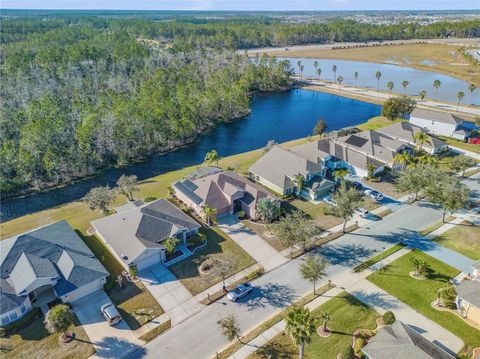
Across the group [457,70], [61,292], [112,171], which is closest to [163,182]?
[112,171]

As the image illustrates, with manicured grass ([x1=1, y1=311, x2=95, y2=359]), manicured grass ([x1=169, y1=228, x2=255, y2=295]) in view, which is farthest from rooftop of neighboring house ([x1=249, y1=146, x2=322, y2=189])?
manicured grass ([x1=1, y1=311, x2=95, y2=359])

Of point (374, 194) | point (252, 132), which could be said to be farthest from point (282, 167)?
point (252, 132)

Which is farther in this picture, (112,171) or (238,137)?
(238,137)

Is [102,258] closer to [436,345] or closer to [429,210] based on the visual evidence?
[436,345]

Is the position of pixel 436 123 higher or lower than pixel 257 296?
higher

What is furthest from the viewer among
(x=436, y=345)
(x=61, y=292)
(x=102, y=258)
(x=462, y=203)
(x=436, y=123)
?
(x=436, y=123)

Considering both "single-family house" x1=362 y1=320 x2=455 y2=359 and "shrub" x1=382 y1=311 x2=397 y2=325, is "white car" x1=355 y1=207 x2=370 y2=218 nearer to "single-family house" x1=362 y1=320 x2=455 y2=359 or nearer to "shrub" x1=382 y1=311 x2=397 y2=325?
"shrub" x1=382 y1=311 x2=397 y2=325

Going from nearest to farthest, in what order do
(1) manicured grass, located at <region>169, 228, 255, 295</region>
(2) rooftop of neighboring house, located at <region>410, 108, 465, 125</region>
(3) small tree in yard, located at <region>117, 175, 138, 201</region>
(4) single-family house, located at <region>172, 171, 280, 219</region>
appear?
(1) manicured grass, located at <region>169, 228, 255, 295</region>
(4) single-family house, located at <region>172, 171, 280, 219</region>
(3) small tree in yard, located at <region>117, 175, 138, 201</region>
(2) rooftop of neighboring house, located at <region>410, 108, 465, 125</region>
